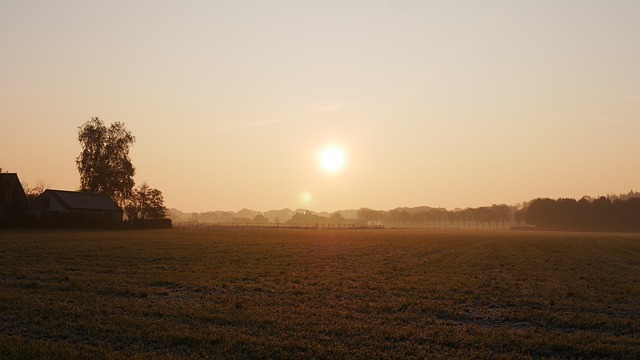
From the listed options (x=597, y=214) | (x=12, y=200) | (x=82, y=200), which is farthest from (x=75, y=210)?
(x=597, y=214)

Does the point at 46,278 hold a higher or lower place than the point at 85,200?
lower

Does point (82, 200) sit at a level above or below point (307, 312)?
above

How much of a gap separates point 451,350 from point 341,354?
2729mm

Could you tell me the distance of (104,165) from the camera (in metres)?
104

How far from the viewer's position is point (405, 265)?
3228 cm

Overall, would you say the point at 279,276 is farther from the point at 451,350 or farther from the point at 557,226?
the point at 557,226

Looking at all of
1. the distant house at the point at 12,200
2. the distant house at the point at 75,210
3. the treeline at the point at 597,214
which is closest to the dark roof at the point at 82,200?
the distant house at the point at 75,210

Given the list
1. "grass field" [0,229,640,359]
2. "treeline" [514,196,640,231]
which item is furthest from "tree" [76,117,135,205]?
"treeline" [514,196,640,231]

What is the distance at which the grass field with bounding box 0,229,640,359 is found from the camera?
11.7 meters

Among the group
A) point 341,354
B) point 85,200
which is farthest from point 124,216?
point 341,354

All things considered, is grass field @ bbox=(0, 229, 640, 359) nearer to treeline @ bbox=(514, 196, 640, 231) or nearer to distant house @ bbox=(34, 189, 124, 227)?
distant house @ bbox=(34, 189, 124, 227)

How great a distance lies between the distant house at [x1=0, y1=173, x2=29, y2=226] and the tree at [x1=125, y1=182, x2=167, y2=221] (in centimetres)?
2179

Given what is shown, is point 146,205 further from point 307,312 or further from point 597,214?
point 597,214

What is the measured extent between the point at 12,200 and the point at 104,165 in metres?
27.6
